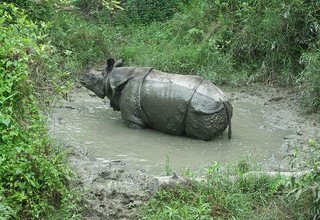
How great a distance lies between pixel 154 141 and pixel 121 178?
6.17 feet

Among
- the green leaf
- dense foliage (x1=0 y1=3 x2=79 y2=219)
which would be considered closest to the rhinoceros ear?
dense foliage (x1=0 y1=3 x2=79 y2=219)

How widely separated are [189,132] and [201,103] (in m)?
0.51

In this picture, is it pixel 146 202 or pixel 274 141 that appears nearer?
pixel 146 202

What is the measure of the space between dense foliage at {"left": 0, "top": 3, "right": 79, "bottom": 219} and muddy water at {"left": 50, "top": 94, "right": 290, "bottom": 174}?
1.60 m

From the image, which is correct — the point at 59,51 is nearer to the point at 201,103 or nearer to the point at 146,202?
the point at 201,103

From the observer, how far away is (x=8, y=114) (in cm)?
602

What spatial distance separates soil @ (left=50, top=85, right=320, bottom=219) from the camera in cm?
624

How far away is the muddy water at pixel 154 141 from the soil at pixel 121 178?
213mm

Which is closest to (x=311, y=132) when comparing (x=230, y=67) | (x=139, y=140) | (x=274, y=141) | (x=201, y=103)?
(x=274, y=141)

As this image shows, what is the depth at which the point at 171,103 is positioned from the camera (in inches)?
350

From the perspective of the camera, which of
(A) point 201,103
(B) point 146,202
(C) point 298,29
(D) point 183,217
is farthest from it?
(C) point 298,29

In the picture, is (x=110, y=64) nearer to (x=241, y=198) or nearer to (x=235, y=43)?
(x=235, y=43)

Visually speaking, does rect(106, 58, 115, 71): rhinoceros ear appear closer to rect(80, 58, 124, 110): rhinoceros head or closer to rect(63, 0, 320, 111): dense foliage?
rect(80, 58, 124, 110): rhinoceros head

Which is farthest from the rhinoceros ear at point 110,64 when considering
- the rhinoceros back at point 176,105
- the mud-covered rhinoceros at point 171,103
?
the rhinoceros back at point 176,105
